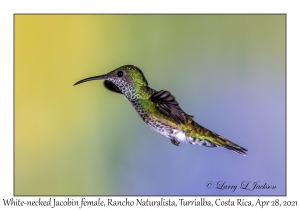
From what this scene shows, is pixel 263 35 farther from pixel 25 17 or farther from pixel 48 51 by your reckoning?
pixel 25 17

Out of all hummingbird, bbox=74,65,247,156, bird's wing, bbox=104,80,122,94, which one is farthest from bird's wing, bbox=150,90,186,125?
bird's wing, bbox=104,80,122,94

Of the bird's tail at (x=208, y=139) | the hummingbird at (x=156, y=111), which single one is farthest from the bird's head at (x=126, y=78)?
the bird's tail at (x=208, y=139)

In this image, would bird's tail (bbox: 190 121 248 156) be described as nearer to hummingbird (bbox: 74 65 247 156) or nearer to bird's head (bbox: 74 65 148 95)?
hummingbird (bbox: 74 65 247 156)

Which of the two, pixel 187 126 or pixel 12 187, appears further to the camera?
pixel 12 187

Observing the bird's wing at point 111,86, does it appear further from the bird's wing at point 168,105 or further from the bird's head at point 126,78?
the bird's wing at point 168,105

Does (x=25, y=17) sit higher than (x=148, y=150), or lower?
higher

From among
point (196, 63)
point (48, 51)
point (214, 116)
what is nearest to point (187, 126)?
point (214, 116)
